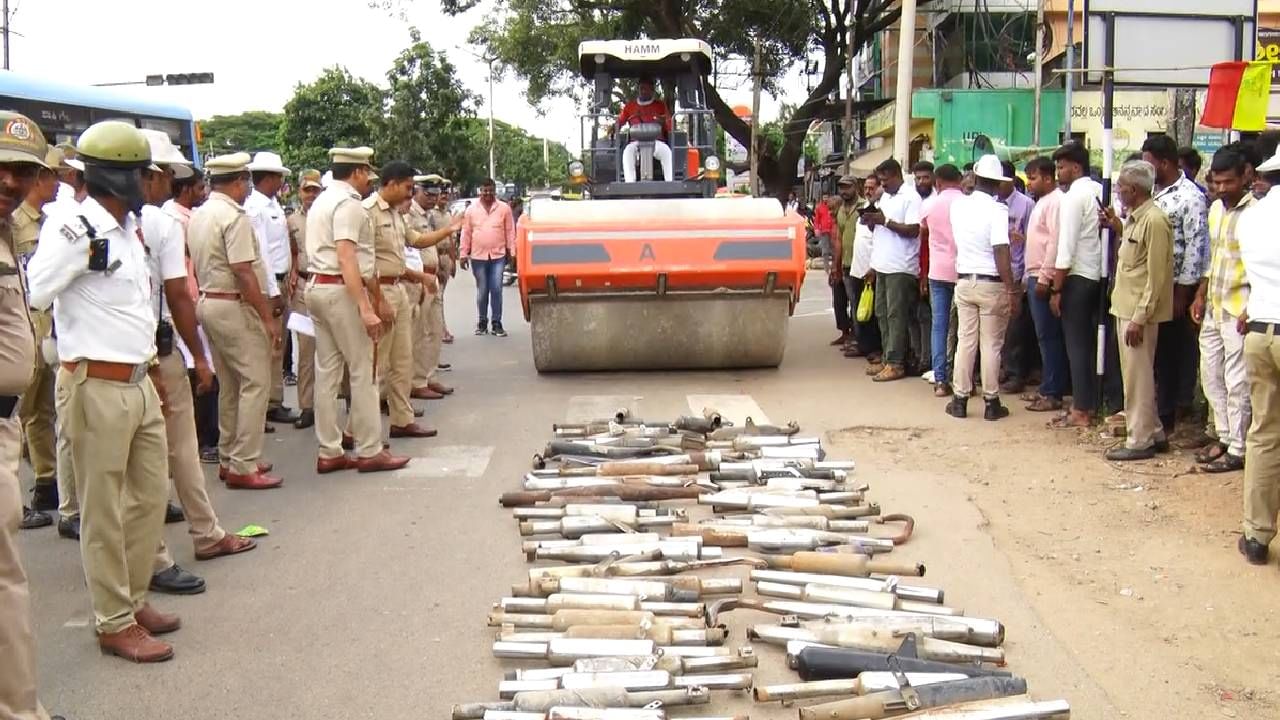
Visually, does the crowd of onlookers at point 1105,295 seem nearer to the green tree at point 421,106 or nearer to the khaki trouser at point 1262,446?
the khaki trouser at point 1262,446

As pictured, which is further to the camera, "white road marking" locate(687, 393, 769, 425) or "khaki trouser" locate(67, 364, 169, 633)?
"white road marking" locate(687, 393, 769, 425)

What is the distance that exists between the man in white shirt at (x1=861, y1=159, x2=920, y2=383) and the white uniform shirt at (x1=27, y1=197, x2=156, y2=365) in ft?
23.0

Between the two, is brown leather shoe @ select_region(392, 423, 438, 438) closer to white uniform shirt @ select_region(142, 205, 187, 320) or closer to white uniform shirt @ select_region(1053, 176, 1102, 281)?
white uniform shirt @ select_region(142, 205, 187, 320)

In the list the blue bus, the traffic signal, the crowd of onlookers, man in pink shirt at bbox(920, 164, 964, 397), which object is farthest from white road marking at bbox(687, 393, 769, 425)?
the traffic signal

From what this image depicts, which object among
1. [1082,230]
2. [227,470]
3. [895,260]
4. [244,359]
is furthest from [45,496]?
[895,260]

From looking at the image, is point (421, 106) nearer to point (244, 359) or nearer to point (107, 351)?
point (244, 359)

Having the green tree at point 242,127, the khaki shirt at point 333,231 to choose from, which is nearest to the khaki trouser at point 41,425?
the khaki shirt at point 333,231

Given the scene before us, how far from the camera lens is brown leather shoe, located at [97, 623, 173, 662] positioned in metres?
4.52

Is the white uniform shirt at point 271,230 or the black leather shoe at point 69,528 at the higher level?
the white uniform shirt at point 271,230

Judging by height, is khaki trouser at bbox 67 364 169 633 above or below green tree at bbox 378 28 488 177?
below

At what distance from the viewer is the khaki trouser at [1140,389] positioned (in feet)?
23.7

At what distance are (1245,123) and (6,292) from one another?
908 centimetres

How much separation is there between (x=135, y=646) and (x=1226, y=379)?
585 centimetres

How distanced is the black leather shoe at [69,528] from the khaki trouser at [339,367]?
1.66 m
